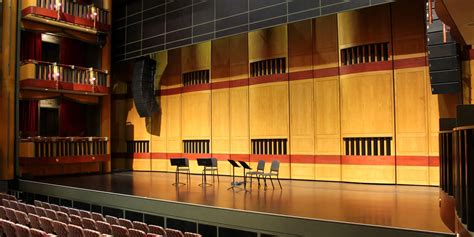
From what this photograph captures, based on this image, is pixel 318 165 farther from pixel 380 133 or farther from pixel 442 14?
pixel 442 14

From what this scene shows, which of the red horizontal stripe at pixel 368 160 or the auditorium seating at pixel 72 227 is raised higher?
the red horizontal stripe at pixel 368 160

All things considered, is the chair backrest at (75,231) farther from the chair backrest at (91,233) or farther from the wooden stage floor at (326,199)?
the wooden stage floor at (326,199)

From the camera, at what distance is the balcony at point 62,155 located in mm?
13242

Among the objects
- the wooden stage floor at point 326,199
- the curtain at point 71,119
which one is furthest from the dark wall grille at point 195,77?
the curtain at point 71,119

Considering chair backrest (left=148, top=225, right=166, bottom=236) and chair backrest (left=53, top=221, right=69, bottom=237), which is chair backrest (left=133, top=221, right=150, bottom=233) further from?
chair backrest (left=53, top=221, right=69, bottom=237)

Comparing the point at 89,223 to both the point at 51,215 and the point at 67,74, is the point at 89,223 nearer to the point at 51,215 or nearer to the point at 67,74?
the point at 51,215

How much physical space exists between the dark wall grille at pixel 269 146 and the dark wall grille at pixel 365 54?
291 cm

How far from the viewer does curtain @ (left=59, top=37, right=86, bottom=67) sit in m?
16.0

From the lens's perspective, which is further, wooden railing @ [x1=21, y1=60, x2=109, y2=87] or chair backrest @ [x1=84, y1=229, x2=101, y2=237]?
wooden railing @ [x1=21, y1=60, x2=109, y2=87]

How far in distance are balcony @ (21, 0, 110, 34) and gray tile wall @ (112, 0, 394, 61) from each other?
908 millimetres

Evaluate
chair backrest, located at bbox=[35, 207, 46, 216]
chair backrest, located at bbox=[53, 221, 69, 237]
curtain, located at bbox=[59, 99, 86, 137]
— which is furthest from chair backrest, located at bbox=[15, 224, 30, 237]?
curtain, located at bbox=[59, 99, 86, 137]

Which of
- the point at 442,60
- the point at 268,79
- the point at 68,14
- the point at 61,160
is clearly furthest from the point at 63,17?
the point at 442,60

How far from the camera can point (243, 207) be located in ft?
23.3

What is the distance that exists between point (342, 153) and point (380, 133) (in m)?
1.16
